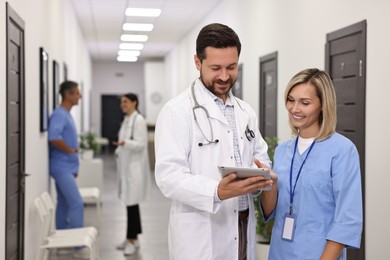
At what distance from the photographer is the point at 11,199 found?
3.76 m

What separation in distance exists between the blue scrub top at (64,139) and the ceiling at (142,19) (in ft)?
12.1

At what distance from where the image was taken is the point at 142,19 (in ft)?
34.9

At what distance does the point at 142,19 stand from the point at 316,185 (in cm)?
891

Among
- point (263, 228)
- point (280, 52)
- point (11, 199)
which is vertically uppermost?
point (280, 52)

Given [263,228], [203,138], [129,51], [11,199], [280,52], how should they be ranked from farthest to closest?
[129,51], [280,52], [263,228], [11,199], [203,138]

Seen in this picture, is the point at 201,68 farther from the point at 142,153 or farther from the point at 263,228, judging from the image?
the point at 142,153

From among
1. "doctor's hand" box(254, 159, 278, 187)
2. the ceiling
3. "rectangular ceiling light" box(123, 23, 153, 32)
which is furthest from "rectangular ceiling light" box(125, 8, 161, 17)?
"doctor's hand" box(254, 159, 278, 187)

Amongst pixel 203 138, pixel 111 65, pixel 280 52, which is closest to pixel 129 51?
pixel 111 65

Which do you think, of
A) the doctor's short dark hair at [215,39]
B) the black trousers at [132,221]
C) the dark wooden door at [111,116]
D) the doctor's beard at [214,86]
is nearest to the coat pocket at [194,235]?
the doctor's beard at [214,86]

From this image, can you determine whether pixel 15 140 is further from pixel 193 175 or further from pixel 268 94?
pixel 268 94

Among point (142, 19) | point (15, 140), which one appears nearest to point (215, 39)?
point (15, 140)

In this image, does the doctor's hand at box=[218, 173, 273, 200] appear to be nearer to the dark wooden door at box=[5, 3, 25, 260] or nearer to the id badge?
the id badge

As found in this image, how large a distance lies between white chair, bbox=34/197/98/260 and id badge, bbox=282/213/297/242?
8.36 feet

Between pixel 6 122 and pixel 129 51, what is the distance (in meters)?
13.3
